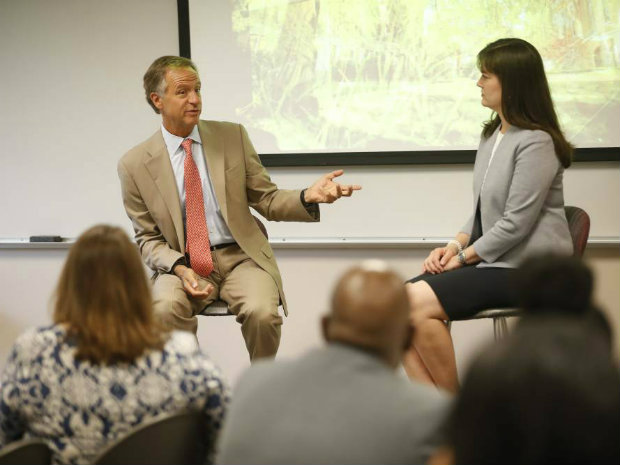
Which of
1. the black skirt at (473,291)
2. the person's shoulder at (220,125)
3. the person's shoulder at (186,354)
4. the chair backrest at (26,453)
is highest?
the person's shoulder at (220,125)

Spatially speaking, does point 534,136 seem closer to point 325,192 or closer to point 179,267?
point 325,192

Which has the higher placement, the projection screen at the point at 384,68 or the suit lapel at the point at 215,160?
the projection screen at the point at 384,68

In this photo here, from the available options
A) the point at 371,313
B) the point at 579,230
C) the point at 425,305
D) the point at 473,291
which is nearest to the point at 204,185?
the point at 425,305

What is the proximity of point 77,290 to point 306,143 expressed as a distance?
8.58ft

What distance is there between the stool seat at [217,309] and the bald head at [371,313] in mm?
1827

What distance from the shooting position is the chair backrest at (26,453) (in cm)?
155

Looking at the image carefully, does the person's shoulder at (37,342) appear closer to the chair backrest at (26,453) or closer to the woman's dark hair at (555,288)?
the chair backrest at (26,453)

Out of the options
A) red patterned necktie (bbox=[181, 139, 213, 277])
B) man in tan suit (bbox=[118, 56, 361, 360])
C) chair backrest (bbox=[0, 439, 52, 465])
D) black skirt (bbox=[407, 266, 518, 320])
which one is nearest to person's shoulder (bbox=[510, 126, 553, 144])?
black skirt (bbox=[407, 266, 518, 320])

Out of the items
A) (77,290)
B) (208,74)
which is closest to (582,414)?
(77,290)

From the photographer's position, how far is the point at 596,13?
13.0 feet

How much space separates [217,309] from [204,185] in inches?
20.3

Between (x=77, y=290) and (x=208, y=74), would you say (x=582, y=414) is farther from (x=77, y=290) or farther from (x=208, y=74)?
(x=208, y=74)

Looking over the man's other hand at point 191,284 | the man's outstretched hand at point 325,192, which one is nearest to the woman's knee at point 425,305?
the man's outstretched hand at point 325,192

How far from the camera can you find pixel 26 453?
5.24 feet
